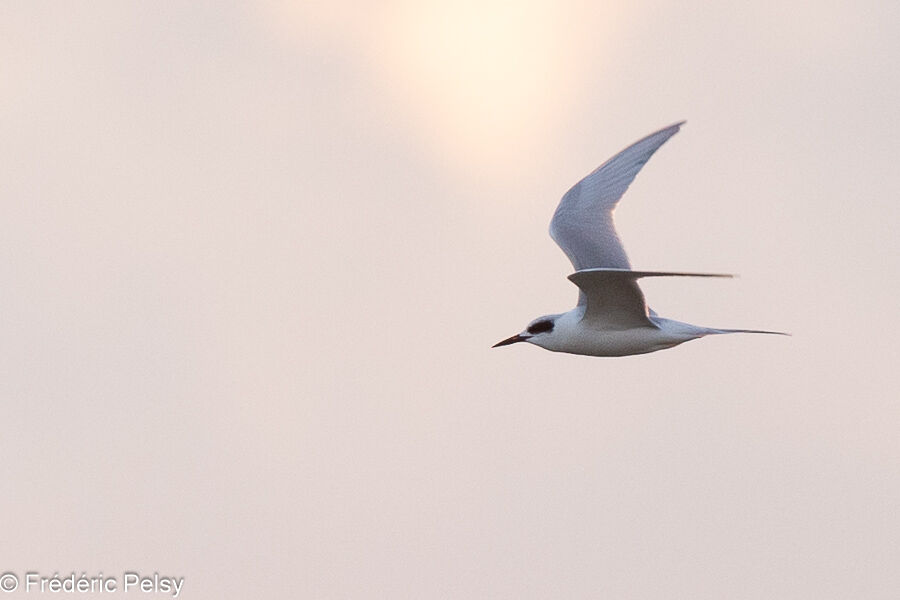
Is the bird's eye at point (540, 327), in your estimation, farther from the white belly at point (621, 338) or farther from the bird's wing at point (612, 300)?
the bird's wing at point (612, 300)

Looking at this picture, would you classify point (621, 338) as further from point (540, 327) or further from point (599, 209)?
point (599, 209)

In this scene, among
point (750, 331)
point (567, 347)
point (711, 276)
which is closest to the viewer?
point (711, 276)

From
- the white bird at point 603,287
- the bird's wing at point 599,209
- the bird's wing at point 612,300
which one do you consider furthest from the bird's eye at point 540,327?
the bird's wing at point 599,209

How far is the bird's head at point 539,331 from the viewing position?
52.9ft

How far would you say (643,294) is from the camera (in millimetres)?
15148

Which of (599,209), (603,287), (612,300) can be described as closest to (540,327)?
(612,300)

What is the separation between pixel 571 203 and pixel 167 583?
625 cm

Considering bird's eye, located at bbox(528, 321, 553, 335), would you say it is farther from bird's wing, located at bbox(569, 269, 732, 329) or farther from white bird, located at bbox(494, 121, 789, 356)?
bird's wing, located at bbox(569, 269, 732, 329)

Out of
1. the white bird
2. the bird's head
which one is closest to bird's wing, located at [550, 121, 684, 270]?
the white bird

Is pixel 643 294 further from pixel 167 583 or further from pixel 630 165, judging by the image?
pixel 167 583

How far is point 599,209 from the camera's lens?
16.9 meters

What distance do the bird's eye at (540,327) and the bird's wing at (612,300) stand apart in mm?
512

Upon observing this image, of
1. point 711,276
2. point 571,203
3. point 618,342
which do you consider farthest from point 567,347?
point 711,276

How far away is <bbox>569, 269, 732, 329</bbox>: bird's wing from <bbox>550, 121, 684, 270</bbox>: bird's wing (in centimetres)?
98
